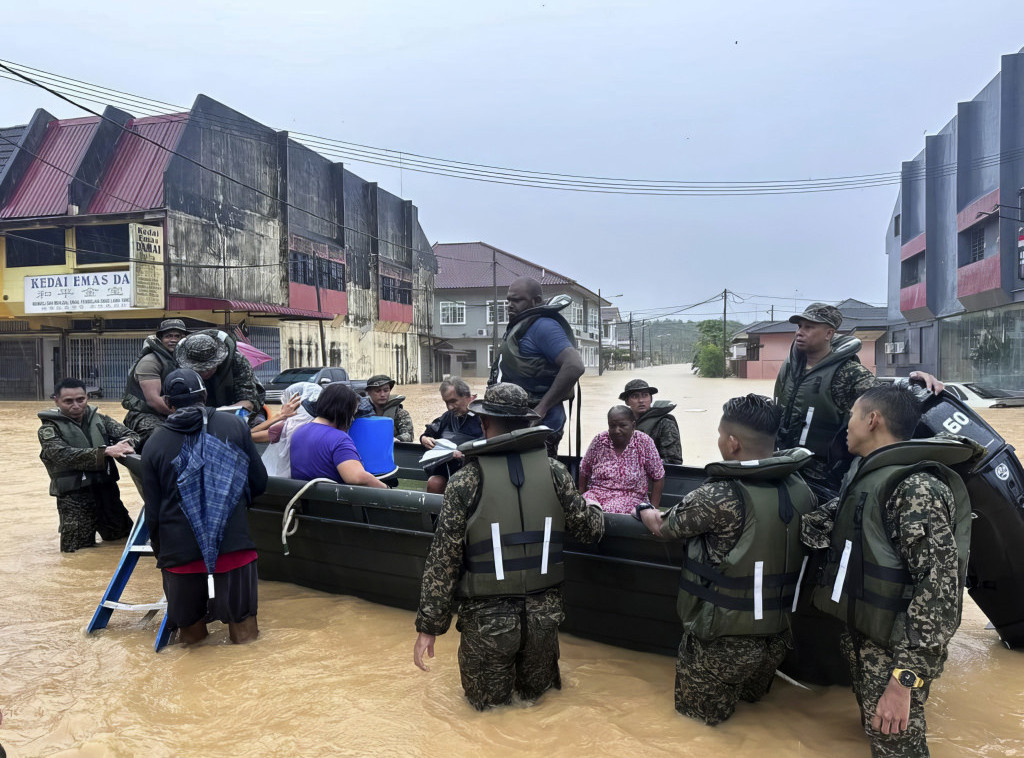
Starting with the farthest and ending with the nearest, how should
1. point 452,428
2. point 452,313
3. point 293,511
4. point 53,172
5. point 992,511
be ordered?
point 452,313, point 53,172, point 452,428, point 293,511, point 992,511

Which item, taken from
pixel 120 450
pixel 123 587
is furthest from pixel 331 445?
pixel 120 450

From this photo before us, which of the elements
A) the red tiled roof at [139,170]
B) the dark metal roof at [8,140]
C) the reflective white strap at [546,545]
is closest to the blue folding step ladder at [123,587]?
the reflective white strap at [546,545]

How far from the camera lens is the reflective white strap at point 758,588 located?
9.09ft

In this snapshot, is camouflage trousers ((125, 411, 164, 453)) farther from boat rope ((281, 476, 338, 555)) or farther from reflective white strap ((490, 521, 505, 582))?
reflective white strap ((490, 521, 505, 582))

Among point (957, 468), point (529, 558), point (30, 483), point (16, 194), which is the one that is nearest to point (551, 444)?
point (529, 558)

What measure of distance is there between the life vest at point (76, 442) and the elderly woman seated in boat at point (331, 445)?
8.00ft

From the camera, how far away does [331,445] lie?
4461 millimetres

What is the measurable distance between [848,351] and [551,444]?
67.8 inches

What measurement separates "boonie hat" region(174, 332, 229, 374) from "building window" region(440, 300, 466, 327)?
36.9 metres

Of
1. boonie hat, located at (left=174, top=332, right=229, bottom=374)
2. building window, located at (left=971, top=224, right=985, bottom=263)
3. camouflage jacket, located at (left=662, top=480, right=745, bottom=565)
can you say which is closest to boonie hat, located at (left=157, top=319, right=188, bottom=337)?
boonie hat, located at (left=174, top=332, right=229, bottom=374)

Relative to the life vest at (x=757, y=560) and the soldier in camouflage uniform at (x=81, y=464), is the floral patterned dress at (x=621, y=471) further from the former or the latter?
the soldier in camouflage uniform at (x=81, y=464)

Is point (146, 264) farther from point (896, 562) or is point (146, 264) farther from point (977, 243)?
point (977, 243)

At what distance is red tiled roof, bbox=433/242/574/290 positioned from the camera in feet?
139

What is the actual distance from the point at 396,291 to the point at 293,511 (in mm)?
30576
